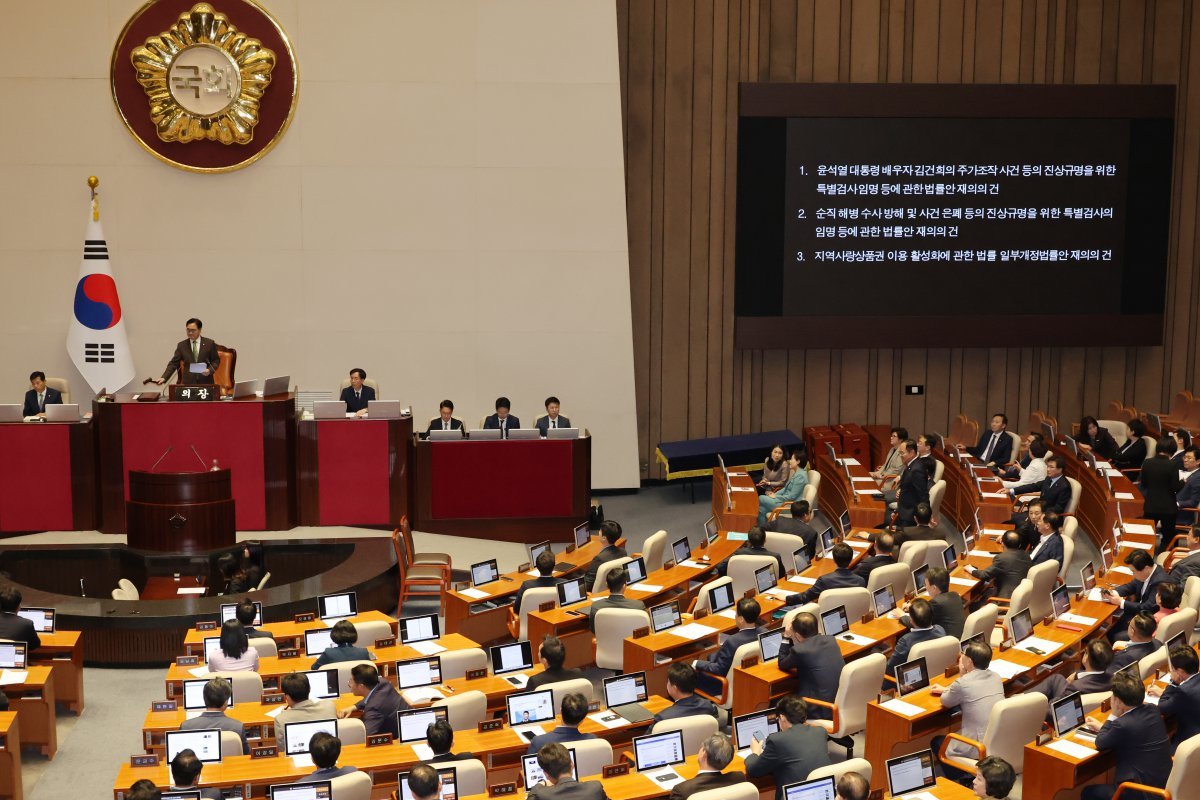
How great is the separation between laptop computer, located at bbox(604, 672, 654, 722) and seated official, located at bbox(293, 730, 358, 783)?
179 centimetres

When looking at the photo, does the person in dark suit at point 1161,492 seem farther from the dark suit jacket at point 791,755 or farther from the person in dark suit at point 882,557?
the dark suit jacket at point 791,755

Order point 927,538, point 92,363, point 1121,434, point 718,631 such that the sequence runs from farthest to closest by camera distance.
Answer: point 1121,434 → point 92,363 → point 927,538 → point 718,631

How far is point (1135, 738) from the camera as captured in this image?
6.32 meters

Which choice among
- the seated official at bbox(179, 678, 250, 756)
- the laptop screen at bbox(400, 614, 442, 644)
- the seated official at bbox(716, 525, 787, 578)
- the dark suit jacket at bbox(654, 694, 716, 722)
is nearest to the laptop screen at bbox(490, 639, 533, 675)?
the laptop screen at bbox(400, 614, 442, 644)

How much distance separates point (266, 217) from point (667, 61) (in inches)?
205

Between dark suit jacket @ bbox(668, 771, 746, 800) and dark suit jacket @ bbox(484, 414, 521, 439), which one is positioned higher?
dark suit jacket @ bbox(484, 414, 521, 439)

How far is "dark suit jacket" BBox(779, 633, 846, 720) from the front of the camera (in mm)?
7561

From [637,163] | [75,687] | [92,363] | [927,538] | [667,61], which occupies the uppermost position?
[667,61]

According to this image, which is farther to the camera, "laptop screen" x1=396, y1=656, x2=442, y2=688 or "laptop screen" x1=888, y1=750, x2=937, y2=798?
"laptop screen" x1=396, y1=656, x2=442, y2=688

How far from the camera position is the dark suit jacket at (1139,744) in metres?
6.32

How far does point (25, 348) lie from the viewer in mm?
14227

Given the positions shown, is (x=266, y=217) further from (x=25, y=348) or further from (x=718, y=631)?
(x=718, y=631)

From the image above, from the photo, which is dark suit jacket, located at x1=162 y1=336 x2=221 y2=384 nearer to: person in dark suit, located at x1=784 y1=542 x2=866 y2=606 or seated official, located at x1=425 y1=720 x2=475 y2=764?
person in dark suit, located at x1=784 y1=542 x2=866 y2=606

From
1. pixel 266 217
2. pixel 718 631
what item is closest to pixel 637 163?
pixel 266 217
